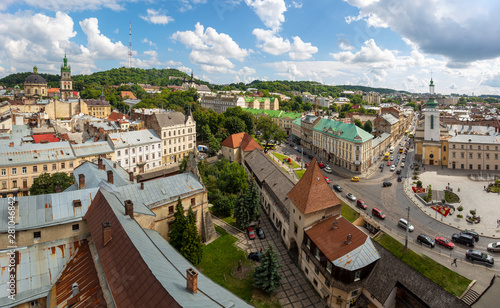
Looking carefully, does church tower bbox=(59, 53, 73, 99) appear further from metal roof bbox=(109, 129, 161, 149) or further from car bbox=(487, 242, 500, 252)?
car bbox=(487, 242, 500, 252)

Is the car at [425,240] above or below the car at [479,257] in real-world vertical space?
above

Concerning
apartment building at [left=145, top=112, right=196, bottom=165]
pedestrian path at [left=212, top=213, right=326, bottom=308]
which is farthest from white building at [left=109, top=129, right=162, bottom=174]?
pedestrian path at [left=212, top=213, right=326, bottom=308]

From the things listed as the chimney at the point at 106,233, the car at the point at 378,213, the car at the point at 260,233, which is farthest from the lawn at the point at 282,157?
the chimney at the point at 106,233

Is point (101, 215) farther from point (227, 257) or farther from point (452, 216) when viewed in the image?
point (452, 216)

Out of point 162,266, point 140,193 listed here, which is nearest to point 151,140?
point 140,193

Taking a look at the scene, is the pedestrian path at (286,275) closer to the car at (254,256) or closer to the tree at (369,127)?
the car at (254,256)

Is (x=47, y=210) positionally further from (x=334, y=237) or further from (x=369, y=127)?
(x=369, y=127)
